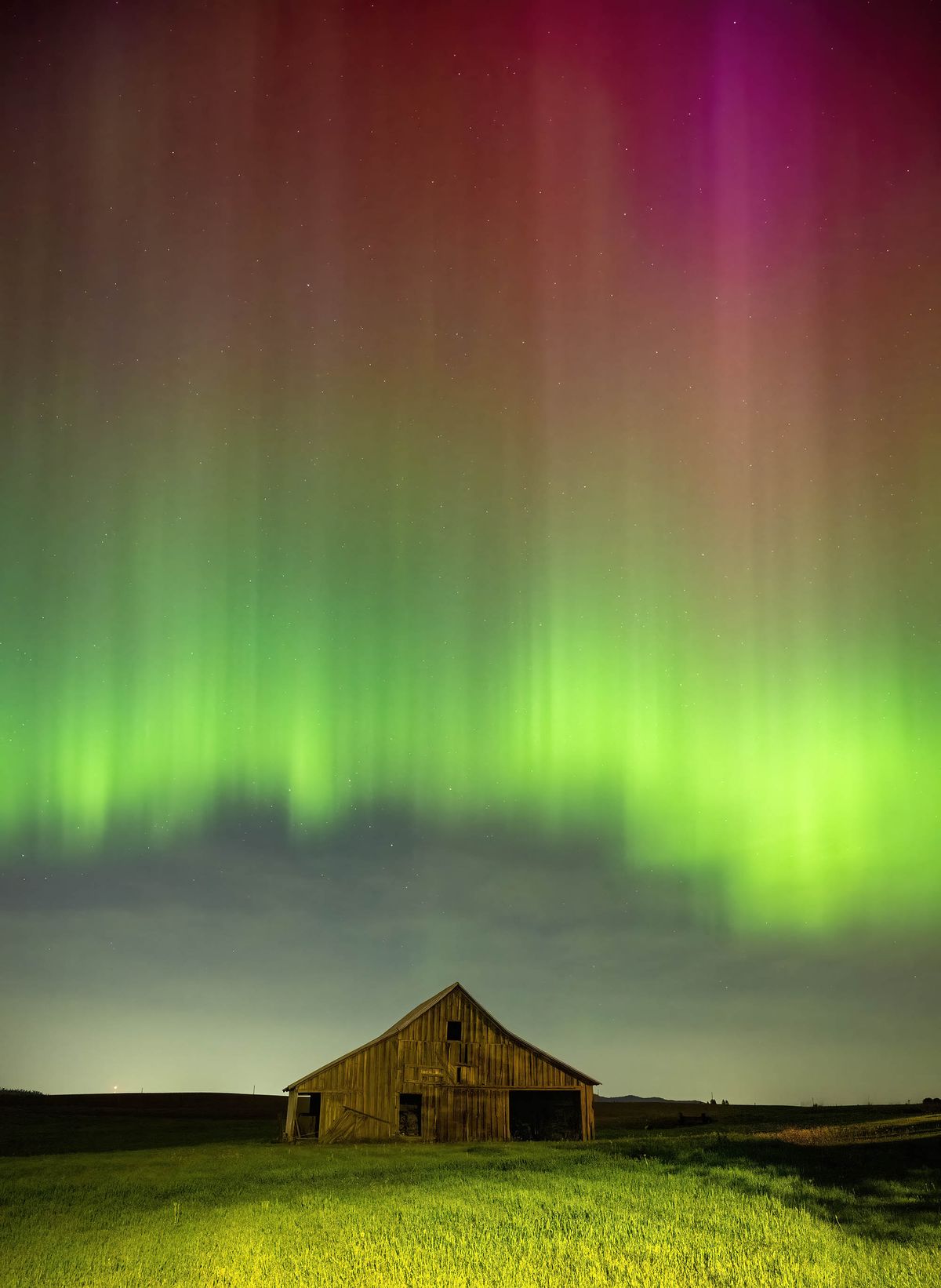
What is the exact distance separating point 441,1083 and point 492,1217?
27281mm

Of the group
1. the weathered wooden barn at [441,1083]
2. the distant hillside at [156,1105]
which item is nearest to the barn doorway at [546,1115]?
the weathered wooden barn at [441,1083]

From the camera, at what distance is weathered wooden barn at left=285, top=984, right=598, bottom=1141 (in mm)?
51188

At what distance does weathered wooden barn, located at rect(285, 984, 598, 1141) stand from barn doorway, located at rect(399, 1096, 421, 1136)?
0.04 metres

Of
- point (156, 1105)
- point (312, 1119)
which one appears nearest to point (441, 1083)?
point (312, 1119)

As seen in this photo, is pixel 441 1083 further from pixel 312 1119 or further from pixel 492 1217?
pixel 492 1217

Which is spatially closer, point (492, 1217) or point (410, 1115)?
point (492, 1217)

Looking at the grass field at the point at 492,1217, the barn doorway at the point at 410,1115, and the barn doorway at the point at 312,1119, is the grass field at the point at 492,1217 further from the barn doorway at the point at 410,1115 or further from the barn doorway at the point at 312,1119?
the barn doorway at the point at 410,1115

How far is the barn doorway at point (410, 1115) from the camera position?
52438 millimetres

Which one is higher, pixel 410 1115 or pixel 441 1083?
pixel 441 1083

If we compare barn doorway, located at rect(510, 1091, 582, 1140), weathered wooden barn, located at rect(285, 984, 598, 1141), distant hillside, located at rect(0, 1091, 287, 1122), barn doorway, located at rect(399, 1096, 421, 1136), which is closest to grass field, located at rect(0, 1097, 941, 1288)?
weathered wooden barn, located at rect(285, 984, 598, 1141)

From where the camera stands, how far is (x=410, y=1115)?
5322 centimetres

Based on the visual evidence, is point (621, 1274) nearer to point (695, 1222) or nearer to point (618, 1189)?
point (695, 1222)

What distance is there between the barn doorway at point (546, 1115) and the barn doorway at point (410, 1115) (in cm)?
516

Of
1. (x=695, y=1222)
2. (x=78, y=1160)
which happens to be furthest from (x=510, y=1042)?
(x=695, y=1222)
